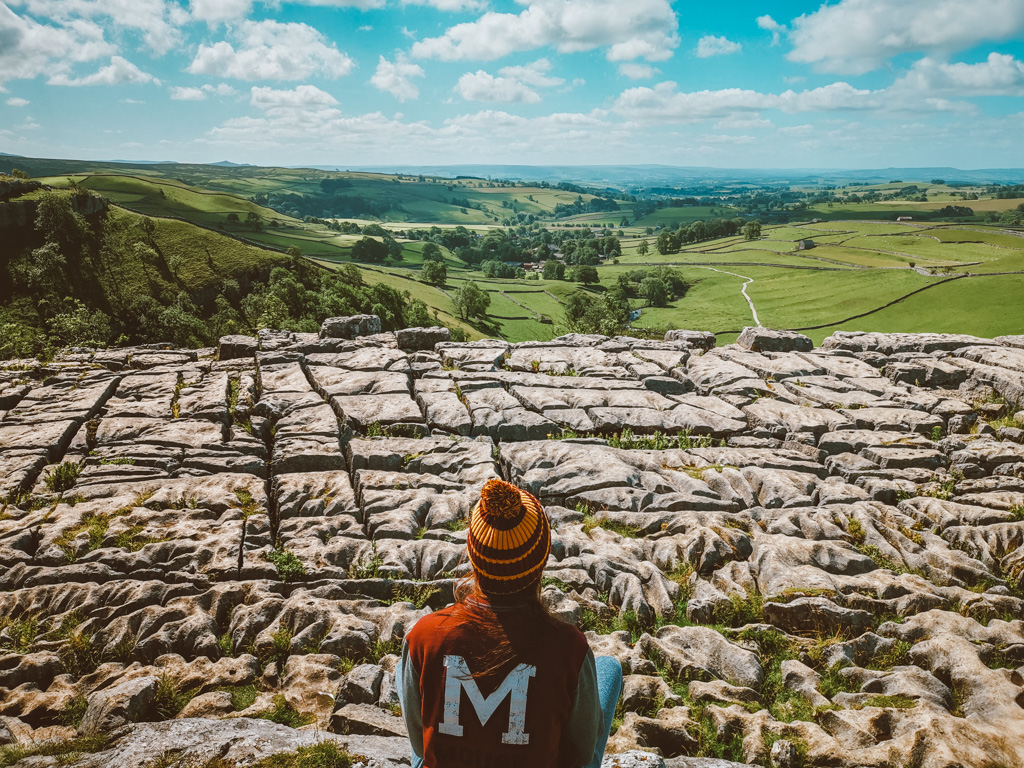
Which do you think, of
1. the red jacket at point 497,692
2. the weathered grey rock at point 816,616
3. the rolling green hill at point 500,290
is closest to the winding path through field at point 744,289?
the rolling green hill at point 500,290

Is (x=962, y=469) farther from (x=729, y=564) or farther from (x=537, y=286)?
(x=537, y=286)

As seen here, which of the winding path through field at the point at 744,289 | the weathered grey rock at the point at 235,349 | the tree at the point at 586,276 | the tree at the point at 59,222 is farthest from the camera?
the tree at the point at 586,276

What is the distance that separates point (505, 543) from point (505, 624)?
67 centimetres

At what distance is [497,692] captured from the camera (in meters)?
4.53

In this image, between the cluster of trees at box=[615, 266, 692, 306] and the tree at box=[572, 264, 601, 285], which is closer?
the cluster of trees at box=[615, 266, 692, 306]

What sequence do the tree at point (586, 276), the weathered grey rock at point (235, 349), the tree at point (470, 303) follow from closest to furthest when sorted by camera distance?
the weathered grey rock at point (235, 349) < the tree at point (470, 303) < the tree at point (586, 276)

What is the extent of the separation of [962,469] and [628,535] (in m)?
12.5

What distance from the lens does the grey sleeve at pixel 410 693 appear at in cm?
500

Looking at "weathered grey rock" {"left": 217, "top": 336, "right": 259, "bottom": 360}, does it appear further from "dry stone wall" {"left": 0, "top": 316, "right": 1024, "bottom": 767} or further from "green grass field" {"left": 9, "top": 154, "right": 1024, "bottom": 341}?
"green grass field" {"left": 9, "top": 154, "right": 1024, "bottom": 341}

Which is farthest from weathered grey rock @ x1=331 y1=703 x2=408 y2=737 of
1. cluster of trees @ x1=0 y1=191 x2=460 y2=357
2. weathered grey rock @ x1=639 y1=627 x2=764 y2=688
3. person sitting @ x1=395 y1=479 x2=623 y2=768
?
cluster of trees @ x1=0 y1=191 x2=460 y2=357

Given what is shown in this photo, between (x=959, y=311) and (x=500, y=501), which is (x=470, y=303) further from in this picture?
(x=500, y=501)

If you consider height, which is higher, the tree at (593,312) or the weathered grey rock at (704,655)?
the weathered grey rock at (704,655)

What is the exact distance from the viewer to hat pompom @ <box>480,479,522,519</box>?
187 inches

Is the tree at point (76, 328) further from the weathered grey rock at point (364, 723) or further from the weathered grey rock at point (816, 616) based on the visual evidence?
the weathered grey rock at point (816, 616)
